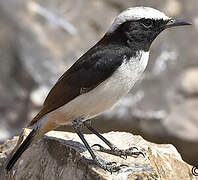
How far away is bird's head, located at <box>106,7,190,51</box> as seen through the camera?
5.55 meters

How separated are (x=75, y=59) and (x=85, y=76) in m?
4.97

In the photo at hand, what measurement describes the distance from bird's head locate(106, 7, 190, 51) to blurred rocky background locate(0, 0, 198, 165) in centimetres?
452

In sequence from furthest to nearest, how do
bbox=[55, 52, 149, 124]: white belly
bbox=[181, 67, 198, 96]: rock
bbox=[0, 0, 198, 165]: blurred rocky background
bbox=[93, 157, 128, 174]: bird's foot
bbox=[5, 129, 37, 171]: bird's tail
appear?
bbox=[181, 67, 198, 96]: rock
bbox=[0, 0, 198, 165]: blurred rocky background
bbox=[5, 129, 37, 171]: bird's tail
bbox=[93, 157, 128, 174]: bird's foot
bbox=[55, 52, 149, 124]: white belly

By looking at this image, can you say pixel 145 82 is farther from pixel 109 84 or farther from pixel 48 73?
pixel 109 84

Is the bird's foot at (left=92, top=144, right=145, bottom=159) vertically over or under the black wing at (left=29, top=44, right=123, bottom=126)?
under

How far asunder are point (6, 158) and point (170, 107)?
4.53 m

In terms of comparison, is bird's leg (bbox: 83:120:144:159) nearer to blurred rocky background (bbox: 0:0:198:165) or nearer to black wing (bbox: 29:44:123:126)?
black wing (bbox: 29:44:123:126)

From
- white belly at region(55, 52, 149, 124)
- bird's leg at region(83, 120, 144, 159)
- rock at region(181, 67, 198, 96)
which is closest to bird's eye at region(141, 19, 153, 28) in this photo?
white belly at region(55, 52, 149, 124)

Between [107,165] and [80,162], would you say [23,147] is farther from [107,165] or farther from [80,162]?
[107,165]

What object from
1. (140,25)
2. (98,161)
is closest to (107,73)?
(140,25)

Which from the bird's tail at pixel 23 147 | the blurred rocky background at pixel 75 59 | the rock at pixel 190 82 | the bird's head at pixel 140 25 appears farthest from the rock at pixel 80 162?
the rock at pixel 190 82

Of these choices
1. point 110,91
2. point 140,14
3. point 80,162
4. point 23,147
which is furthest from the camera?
point 23,147

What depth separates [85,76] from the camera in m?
5.63

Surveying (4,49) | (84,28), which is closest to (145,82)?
(84,28)
